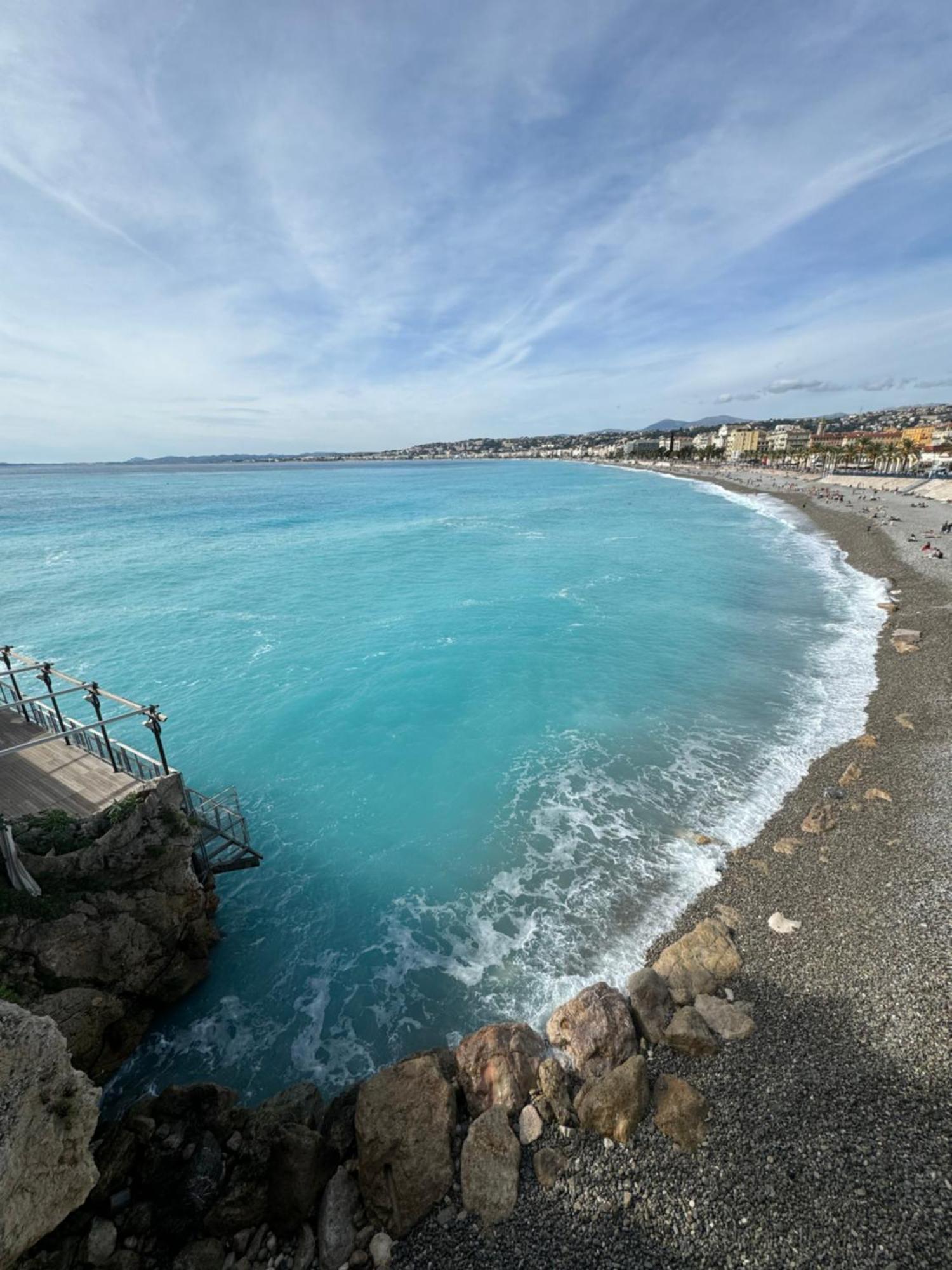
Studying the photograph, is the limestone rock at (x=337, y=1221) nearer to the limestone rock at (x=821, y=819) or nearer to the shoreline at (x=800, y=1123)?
the shoreline at (x=800, y=1123)

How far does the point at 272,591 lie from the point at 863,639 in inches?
1752

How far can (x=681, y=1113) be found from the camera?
28.1 feet

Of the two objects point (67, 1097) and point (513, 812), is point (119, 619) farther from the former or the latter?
point (67, 1097)

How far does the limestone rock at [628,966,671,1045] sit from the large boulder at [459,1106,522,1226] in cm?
330

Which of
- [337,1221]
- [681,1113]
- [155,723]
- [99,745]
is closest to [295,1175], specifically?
[337,1221]

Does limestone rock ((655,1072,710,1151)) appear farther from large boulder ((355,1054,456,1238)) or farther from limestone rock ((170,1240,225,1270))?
limestone rock ((170,1240,225,1270))

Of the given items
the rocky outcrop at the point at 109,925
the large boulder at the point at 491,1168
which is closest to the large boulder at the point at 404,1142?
the large boulder at the point at 491,1168

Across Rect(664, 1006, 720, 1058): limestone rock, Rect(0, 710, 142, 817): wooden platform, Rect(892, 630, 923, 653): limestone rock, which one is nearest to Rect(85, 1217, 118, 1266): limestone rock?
Rect(0, 710, 142, 817): wooden platform

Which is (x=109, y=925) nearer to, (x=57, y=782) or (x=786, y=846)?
(x=57, y=782)

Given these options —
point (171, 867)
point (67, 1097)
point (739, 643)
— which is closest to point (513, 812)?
point (171, 867)

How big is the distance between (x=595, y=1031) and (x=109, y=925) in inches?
397

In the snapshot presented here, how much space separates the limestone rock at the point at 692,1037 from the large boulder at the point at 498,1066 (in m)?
2.56

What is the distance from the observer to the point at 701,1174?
7797 mm

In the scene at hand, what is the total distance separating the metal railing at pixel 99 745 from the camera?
13.6 m
